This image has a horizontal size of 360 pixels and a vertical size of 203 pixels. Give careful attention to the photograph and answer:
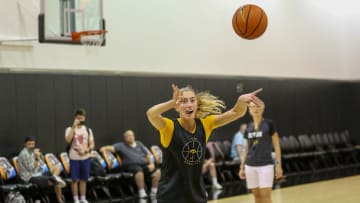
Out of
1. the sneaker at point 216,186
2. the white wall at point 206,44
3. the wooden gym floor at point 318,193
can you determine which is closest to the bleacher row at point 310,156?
the sneaker at point 216,186

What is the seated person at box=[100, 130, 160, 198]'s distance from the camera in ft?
38.9

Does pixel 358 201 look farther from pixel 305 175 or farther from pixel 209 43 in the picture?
pixel 209 43

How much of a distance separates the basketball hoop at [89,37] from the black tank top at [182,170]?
5.77 m

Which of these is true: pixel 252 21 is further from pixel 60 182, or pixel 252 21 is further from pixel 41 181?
pixel 41 181

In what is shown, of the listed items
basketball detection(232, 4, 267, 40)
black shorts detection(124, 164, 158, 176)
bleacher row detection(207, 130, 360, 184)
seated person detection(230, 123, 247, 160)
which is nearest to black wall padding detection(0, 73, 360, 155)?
bleacher row detection(207, 130, 360, 184)

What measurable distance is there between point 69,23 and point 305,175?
26.3 ft

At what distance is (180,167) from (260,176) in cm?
314

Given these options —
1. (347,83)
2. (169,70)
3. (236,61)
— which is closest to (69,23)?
(169,70)

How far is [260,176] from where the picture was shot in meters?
7.50

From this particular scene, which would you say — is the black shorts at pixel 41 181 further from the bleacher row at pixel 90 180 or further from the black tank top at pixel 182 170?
the black tank top at pixel 182 170

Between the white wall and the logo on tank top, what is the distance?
24.3 feet

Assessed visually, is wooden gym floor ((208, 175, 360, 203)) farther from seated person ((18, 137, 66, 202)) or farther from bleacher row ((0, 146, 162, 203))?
seated person ((18, 137, 66, 202))

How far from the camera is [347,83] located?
2014cm

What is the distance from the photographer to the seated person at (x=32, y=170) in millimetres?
10352
